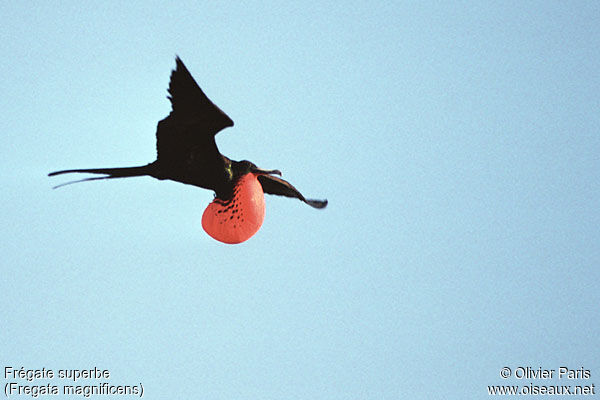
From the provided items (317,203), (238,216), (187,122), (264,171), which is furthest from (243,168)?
(317,203)

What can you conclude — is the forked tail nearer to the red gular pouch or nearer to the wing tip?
the red gular pouch

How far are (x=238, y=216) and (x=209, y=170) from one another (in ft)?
0.99

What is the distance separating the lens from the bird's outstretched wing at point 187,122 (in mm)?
2635

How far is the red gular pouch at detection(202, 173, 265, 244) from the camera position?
3.03 m

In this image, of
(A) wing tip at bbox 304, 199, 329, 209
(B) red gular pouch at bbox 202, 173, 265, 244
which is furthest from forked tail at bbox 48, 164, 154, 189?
(A) wing tip at bbox 304, 199, 329, 209

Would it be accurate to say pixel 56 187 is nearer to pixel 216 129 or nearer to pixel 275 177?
pixel 216 129

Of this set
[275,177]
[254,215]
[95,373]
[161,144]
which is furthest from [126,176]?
[95,373]

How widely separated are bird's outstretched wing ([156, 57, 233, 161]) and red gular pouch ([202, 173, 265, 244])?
0.24 m

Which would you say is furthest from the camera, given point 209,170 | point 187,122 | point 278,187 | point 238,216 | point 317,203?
point 317,203

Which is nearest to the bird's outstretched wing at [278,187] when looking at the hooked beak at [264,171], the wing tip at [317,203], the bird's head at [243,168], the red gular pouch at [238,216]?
the wing tip at [317,203]

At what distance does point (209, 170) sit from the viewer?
10.4ft

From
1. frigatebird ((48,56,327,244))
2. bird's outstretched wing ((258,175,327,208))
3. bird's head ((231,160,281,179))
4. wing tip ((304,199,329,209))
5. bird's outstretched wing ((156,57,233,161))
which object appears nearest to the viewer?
bird's outstretched wing ((156,57,233,161))

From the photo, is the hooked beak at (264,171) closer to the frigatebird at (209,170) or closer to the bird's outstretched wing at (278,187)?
the frigatebird at (209,170)

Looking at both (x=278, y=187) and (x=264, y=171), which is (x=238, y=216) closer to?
(x=264, y=171)
